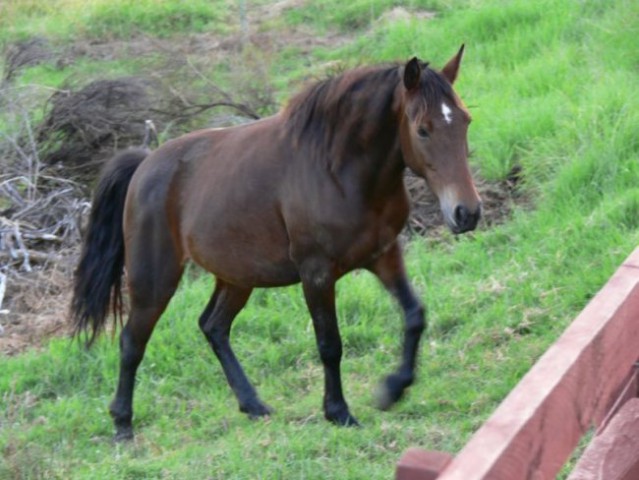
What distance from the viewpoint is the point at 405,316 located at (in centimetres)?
596

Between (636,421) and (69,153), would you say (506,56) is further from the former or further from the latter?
(636,421)

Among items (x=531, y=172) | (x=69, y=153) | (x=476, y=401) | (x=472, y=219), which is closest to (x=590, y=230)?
(x=531, y=172)

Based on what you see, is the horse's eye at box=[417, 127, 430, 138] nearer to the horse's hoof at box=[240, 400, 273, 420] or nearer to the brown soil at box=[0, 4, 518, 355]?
the horse's hoof at box=[240, 400, 273, 420]

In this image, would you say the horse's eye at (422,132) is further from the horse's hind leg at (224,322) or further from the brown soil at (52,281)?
the brown soil at (52,281)

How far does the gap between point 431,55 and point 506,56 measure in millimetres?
761

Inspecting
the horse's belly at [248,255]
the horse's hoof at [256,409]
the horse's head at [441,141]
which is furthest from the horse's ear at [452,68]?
the horse's hoof at [256,409]

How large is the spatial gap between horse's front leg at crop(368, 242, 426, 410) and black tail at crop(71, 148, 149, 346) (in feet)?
5.93

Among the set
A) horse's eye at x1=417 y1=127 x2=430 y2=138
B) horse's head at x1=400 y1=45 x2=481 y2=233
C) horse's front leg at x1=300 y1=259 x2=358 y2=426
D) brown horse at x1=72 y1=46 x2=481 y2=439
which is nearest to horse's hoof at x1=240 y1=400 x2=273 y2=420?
brown horse at x1=72 y1=46 x2=481 y2=439

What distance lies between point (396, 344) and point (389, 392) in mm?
1232

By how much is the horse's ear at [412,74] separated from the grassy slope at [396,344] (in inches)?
65.4

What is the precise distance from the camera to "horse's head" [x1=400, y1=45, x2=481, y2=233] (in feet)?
17.0

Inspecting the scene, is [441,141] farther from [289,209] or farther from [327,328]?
[327,328]

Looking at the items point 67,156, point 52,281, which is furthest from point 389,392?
point 67,156

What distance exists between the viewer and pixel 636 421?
3.09m
